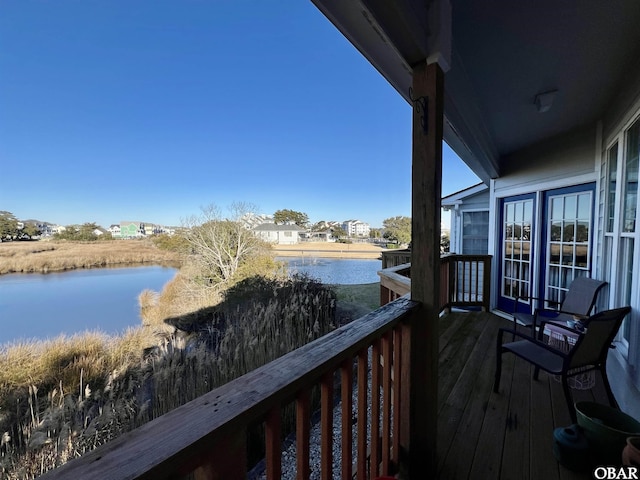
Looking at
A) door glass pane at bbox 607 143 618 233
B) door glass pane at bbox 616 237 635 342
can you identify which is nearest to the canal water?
door glass pane at bbox 607 143 618 233

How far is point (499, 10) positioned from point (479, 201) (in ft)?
17.9

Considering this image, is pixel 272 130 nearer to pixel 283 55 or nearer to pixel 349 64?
pixel 283 55

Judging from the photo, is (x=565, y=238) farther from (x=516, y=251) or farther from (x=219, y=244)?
(x=219, y=244)

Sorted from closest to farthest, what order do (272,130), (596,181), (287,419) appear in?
(287,419) < (596,181) < (272,130)

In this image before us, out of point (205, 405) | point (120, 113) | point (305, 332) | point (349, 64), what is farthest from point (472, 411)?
point (120, 113)

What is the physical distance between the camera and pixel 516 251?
14.0 feet

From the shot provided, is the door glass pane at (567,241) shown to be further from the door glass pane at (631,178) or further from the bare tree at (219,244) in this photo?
the bare tree at (219,244)

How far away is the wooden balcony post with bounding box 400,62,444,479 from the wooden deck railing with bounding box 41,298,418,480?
0.52 ft

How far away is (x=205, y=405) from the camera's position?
0.58 metres

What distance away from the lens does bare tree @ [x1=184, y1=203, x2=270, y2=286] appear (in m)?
9.35

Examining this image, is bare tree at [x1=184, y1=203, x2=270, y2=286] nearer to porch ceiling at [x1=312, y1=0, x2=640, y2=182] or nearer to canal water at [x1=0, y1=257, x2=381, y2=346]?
canal water at [x1=0, y1=257, x2=381, y2=346]

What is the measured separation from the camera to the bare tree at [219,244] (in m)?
9.35

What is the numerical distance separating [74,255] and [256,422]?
10381 mm

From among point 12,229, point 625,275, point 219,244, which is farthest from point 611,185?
point 219,244
